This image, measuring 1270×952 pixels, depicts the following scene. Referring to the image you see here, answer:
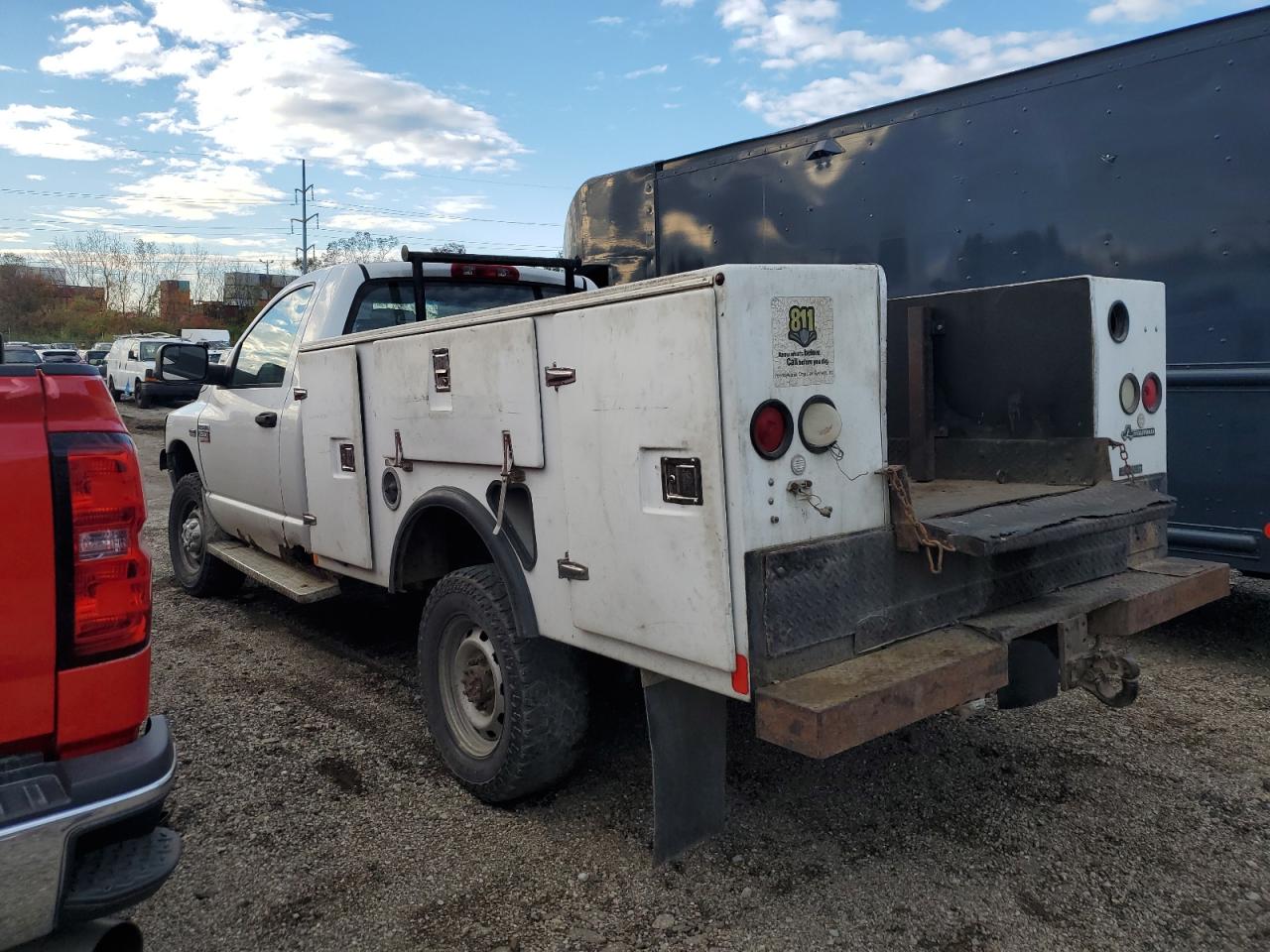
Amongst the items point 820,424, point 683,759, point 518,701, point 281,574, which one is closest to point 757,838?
point 683,759

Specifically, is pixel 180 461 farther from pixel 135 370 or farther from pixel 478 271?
pixel 135 370

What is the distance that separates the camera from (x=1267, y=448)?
5012 mm

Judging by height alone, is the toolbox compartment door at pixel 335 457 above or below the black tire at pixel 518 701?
above

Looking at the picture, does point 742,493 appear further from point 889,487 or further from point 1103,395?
point 1103,395

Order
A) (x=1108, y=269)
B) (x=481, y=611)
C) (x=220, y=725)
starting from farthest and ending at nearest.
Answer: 1. (x=1108, y=269)
2. (x=220, y=725)
3. (x=481, y=611)

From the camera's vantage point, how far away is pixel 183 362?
556 centimetres

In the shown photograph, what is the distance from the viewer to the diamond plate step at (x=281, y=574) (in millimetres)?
5027

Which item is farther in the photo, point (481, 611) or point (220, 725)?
point (220, 725)

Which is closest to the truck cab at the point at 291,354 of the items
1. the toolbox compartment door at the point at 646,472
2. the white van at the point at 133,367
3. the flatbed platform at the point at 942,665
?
the toolbox compartment door at the point at 646,472

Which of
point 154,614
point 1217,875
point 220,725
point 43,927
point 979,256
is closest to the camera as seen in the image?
point 43,927

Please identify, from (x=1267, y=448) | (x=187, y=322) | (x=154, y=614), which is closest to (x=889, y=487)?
(x=1267, y=448)

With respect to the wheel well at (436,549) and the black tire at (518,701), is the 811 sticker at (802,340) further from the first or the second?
the wheel well at (436,549)

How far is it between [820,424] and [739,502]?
14.2 inches

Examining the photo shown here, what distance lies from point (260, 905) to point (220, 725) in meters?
1.66
